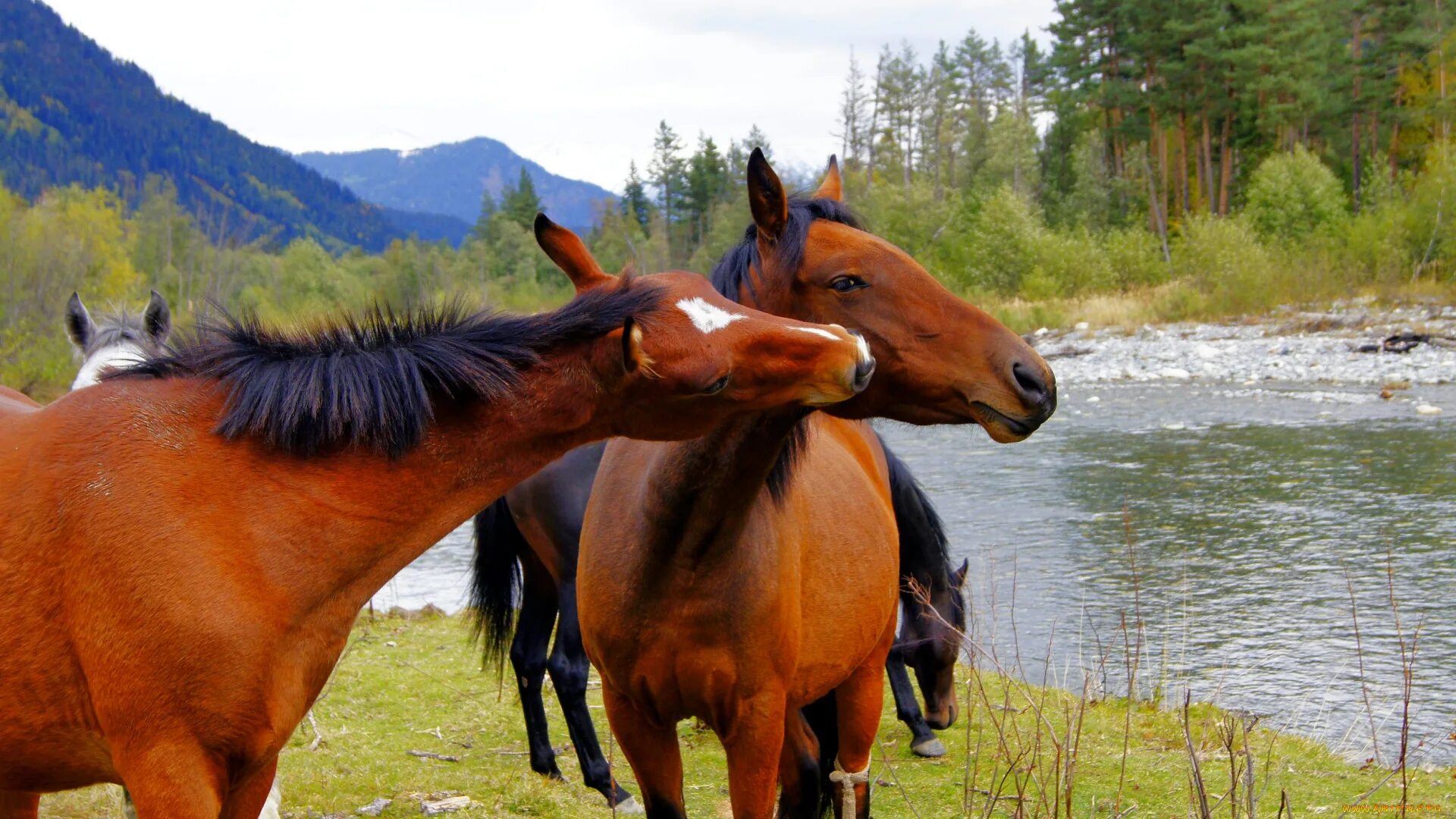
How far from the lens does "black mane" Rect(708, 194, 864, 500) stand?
3.07 m

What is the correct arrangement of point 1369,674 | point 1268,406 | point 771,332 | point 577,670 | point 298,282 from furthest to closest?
point 298,282
point 1268,406
point 1369,674
point 577,670
point 771,332

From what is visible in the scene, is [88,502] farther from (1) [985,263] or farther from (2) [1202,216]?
(2) [1202,216]

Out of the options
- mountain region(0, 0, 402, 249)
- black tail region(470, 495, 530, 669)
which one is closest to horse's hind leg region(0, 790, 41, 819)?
black tail region(470, 495, 530, 669)

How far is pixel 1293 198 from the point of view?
36500mm

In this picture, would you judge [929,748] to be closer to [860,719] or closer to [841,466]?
[860,719]

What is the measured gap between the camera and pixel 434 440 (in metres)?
2.37

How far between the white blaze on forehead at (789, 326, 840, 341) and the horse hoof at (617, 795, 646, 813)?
12.4 feet

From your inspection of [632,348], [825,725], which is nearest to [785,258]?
[632,348]

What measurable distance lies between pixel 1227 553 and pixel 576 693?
7.78 m

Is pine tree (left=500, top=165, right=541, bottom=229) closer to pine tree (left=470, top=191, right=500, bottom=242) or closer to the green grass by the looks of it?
pine tree (left=470, top=191, right=500, bottom=242)

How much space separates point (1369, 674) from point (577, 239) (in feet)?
22.6

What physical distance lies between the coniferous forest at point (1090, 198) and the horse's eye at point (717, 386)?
891 mm

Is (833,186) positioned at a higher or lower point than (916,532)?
higher

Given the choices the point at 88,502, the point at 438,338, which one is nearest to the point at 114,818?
the point at 88,502
